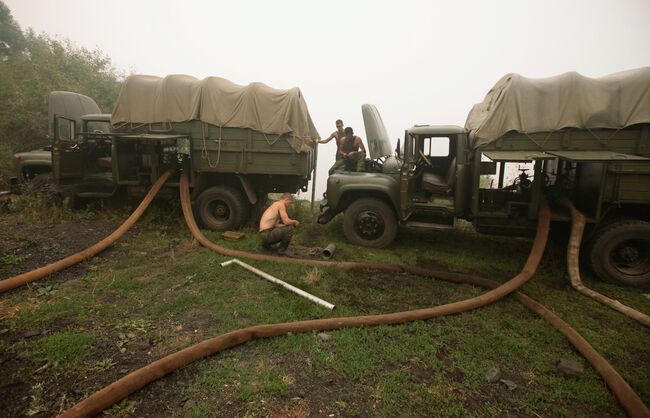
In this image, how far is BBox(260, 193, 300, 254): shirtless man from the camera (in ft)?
18.1

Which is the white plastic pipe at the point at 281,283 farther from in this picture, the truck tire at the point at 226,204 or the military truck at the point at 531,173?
the military truck at the point at 531,173

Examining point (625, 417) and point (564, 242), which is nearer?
point (625, 417)

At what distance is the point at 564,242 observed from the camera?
245 inches

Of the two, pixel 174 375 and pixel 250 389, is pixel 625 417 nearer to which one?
pixel 250 389

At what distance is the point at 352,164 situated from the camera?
7023 millimetres

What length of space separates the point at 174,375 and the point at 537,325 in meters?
3.77

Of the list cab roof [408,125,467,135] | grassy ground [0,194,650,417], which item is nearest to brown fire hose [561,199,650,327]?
→ grassy ground [0,194,650,417]

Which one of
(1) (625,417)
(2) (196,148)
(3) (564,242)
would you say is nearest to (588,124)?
(3) (564,242)

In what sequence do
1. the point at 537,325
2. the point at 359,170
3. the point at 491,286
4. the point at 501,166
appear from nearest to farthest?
1. the point at 537,325
2. the point at 491,286
3. the point at 501,166
4. the point at 359,170

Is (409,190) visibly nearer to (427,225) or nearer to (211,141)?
(427,225)

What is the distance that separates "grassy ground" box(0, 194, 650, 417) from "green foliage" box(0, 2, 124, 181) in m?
10.5

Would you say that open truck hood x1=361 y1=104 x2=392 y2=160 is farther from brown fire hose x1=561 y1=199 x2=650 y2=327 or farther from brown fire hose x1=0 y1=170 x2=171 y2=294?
brown fire hose x1=0 y1=170 x2=171 y2=294

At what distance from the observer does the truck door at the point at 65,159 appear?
23.2 feet

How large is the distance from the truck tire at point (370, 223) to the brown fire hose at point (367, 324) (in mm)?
1182
